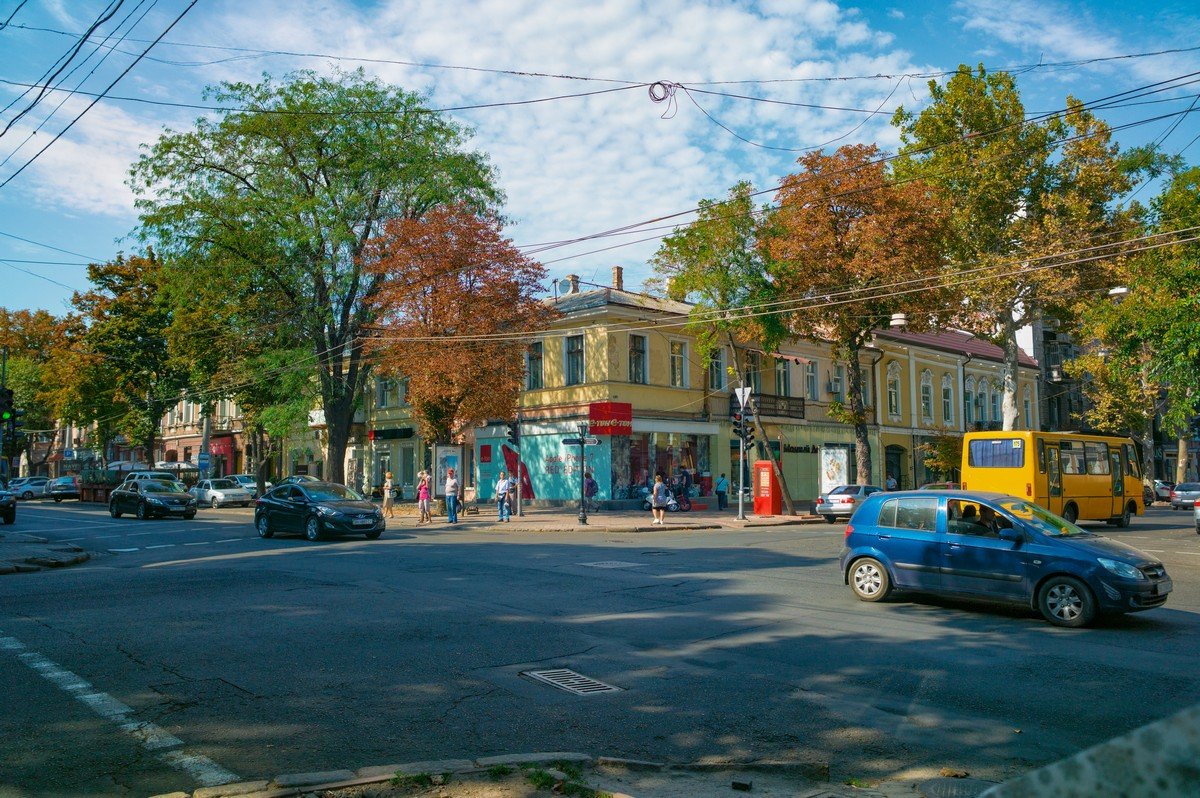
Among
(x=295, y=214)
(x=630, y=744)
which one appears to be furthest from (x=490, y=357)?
(x=630, y=744)

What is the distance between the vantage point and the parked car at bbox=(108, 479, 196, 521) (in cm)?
3325

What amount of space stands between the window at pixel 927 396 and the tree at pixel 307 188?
110 feet

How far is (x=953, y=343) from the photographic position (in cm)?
6006

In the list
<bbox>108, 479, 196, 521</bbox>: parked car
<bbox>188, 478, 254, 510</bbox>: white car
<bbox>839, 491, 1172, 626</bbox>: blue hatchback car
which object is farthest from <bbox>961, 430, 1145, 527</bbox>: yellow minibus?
<bbox>188, 478, 254, 510</bbox>: white car

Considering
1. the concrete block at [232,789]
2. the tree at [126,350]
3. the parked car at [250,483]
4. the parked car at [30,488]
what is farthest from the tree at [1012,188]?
the parked car at [30,488]

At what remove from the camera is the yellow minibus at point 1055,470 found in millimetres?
24516

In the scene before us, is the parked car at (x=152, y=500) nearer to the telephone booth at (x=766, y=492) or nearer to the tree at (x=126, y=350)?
the tree at (x=126, y=350)

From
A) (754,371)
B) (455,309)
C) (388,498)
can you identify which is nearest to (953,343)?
(754,371)

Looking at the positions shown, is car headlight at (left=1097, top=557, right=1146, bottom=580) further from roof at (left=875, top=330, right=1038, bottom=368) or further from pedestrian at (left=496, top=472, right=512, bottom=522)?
roof at (left=875, top=330, right=1038, bottom=368)

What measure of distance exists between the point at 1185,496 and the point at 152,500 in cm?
4709

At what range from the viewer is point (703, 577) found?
46.9ft

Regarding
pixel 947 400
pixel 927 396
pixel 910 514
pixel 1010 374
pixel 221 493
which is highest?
pixel 927 396

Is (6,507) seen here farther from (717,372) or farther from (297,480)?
(717,372)

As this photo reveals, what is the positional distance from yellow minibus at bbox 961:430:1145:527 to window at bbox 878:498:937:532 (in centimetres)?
1465
